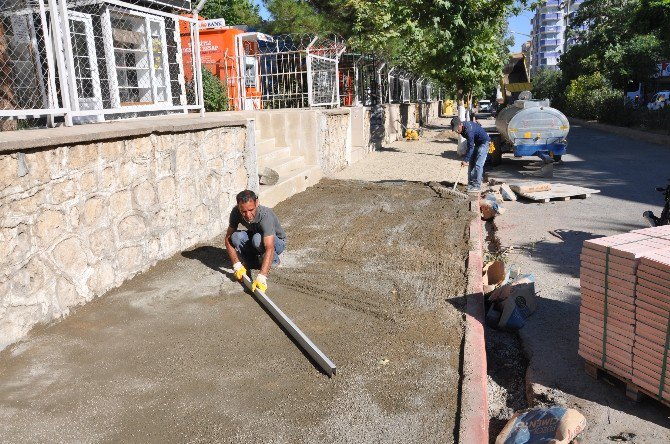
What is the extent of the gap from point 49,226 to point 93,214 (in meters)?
0.52

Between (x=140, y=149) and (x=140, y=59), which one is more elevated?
(x=140, y=59)

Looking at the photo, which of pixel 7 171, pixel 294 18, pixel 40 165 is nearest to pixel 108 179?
pixel 40 165

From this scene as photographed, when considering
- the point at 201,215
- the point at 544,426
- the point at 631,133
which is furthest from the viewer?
the point at 631,133

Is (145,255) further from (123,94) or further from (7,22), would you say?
(123,94)

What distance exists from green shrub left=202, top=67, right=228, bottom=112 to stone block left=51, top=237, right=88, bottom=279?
32.6 ft

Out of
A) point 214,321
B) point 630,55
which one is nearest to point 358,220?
point 214,321

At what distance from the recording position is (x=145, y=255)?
5383mm

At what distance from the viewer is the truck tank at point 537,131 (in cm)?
1393

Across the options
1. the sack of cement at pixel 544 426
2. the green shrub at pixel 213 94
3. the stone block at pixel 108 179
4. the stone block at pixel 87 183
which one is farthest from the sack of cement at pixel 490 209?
the green shrub at pixel 213 94

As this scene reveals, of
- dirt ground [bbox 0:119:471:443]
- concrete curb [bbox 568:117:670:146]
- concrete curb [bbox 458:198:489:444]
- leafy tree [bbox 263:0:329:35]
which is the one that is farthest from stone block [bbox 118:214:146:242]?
concrete curb [bbox 568:117:670:146]

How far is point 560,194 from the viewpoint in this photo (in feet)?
32.7

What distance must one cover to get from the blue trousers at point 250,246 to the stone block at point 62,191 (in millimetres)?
1565

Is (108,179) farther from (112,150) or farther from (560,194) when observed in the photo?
(560,194)

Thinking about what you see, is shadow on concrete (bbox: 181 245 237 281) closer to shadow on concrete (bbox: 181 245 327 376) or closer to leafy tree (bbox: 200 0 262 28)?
shadow on concrete (bbox: 181 245 327 376)
